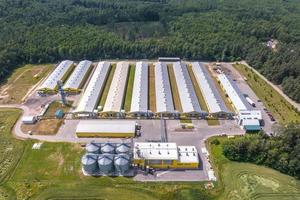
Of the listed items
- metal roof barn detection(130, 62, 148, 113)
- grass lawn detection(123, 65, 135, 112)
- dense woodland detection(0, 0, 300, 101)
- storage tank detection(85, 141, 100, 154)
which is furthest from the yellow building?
dense woodland detection(0, 0, 300, 101)

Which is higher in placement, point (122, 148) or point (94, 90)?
point (94, 90)

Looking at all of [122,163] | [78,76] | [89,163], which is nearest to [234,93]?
[122,163]

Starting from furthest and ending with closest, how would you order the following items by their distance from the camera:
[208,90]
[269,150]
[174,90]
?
[174,90]
[208,90]
[269,150]

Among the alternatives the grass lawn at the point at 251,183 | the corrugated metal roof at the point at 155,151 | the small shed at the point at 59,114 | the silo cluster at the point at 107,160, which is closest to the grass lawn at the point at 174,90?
the corrugated metal roof at the point at 155,151

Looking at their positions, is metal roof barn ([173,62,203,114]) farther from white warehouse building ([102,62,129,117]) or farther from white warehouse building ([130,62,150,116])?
white warehouse building ([102,62,129,117])

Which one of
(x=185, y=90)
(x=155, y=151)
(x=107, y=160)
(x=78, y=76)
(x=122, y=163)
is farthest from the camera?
(x=78, y=76)

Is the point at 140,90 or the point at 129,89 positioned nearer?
the point at 140,90

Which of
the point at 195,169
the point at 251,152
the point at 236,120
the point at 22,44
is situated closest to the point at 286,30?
the point at 236,120

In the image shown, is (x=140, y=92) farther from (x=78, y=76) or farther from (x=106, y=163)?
(x=106, y=163)
